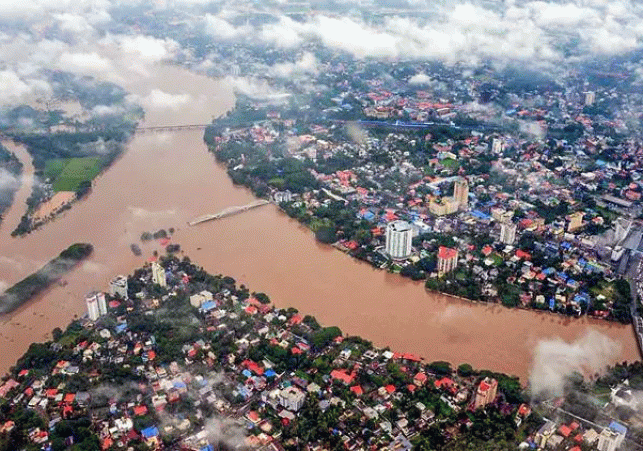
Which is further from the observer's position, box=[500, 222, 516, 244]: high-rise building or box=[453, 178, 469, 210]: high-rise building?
box=[453, 178, 469, 210]: high-rise building

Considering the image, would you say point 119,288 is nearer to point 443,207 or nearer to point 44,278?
point 44,278

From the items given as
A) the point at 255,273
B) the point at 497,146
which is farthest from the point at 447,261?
the point at 497,146

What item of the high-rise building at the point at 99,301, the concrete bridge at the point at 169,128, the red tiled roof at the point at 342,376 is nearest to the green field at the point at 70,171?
the concrete bridge at the point at 169,128

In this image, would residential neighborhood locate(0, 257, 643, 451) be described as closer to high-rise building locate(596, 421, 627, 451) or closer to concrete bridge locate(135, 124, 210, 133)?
high-rise building locate(596, 421, 627, 451)

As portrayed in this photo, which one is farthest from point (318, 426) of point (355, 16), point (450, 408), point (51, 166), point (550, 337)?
point (355, 16)

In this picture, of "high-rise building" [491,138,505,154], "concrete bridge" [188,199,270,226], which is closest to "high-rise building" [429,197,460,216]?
"concrete bridge" [188,199,270,226]

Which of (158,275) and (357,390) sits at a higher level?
(158,275)

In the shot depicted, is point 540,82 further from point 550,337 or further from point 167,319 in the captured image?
point 167,319

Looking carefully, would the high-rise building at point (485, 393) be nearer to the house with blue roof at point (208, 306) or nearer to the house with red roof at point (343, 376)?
the house with red roof at point (343, 376)
